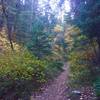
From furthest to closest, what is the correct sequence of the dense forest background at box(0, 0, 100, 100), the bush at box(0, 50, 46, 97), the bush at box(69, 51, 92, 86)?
the bush at box(69, 51, 92, 86) → the dense forest background at box(0, 0, 100, 100) → the bush at box(0, 50, 46, 97)

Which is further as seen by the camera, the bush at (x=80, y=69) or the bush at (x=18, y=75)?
the bush at (x=80, y=69)

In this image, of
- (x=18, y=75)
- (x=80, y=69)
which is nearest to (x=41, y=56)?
(x=80, y=69)

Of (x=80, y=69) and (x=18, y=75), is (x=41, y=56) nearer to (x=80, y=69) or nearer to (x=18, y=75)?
(x=80, y=69)

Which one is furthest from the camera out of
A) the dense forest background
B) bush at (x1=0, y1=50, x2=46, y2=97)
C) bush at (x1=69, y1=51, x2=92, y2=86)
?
bush at (x1=69, y1=51, x2=92, y2=86)

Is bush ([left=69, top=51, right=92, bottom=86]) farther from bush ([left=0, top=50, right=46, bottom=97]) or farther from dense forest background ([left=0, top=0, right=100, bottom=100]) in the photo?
bush ([left=0, top=50, right=46, bottom=97])

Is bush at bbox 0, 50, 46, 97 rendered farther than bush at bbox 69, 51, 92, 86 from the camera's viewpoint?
No

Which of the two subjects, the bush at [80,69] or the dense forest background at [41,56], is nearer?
the dense forest background at [41,56]

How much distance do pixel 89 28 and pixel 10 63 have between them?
5.24m

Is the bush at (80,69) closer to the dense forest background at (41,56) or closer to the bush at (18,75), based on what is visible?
the dense forest background at (41,56)

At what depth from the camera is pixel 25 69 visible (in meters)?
12.9

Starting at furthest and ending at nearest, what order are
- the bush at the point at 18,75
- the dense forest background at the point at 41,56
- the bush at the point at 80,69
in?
the bush at the point at 80,69 → the dense forest background at the point at 41,56 → the bush at the point at 18,75

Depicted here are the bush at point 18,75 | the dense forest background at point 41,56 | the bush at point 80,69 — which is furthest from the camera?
the bush at point 80,69

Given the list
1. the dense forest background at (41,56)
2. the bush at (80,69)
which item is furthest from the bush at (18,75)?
the bush at (80,69)

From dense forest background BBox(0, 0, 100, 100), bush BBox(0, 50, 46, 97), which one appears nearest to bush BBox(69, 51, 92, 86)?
dense forest background BBox(0, 0, 100, 100)
